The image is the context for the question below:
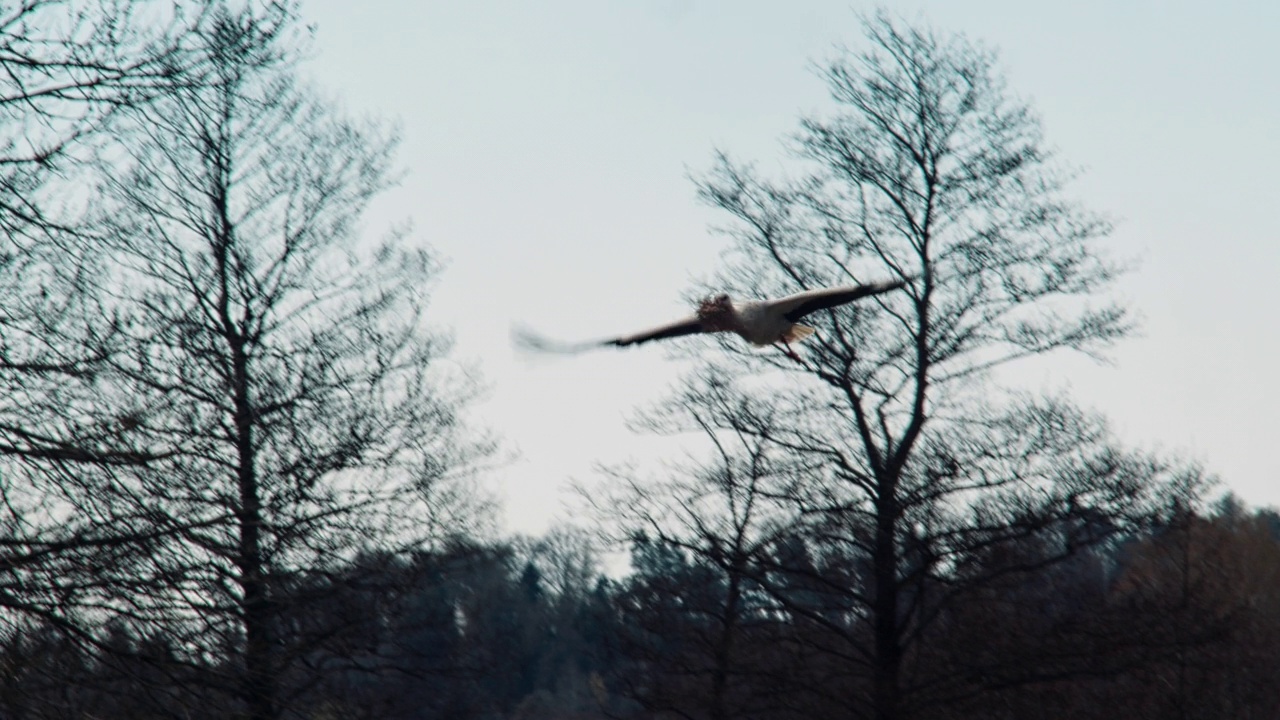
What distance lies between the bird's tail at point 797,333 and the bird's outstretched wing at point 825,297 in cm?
42

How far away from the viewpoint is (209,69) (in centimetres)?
723

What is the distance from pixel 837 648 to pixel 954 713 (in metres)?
1.68

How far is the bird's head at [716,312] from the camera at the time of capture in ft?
33.7

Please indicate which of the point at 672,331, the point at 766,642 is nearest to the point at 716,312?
the point at 672,331

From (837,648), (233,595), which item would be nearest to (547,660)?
(837,648)

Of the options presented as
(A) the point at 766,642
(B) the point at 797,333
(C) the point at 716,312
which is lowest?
(A) the point at 766,642

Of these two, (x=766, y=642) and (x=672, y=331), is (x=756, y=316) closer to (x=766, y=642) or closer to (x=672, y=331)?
(x=672, y=331)

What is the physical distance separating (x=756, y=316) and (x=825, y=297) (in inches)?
21.2

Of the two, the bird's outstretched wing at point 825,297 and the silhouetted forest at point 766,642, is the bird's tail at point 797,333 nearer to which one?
the bird's outstretched wing at point 825,297

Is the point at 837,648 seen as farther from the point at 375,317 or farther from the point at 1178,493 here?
the point at 375,317

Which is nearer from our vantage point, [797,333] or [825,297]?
[825,297]

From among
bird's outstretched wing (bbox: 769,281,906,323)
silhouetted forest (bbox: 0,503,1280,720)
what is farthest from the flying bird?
silhouetted forest (bbox: 0,503,1280,720)

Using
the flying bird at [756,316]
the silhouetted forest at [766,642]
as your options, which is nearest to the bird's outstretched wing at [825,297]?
the flying bird at [756,316]

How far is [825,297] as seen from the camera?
10.6 meters
